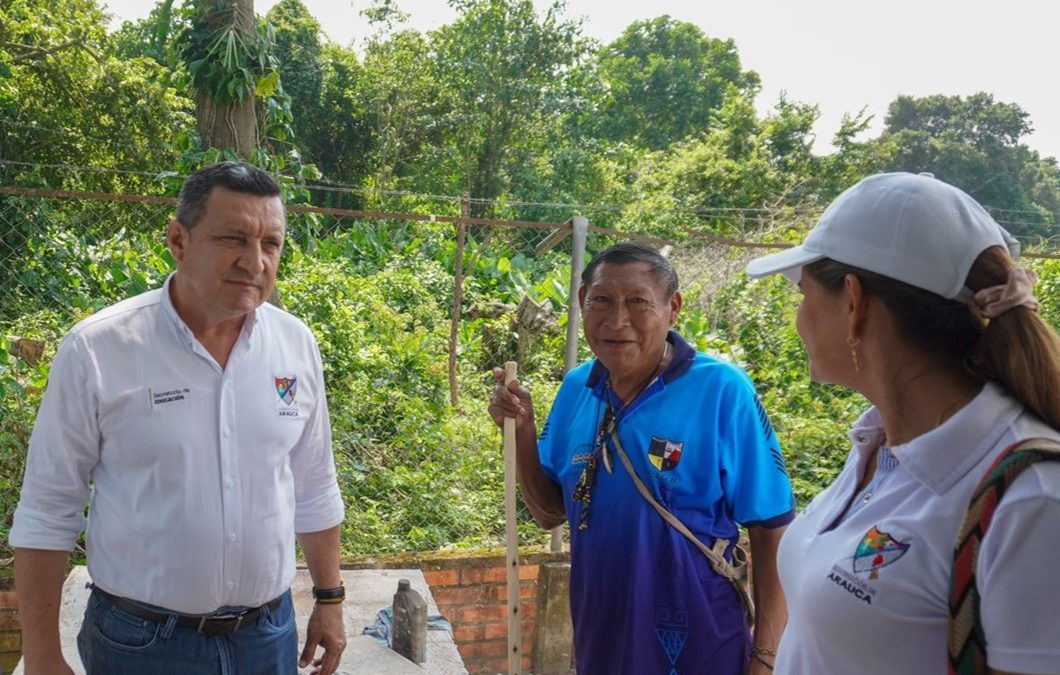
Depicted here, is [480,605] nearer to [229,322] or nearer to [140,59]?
[229,322]

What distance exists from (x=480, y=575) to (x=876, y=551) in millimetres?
3562

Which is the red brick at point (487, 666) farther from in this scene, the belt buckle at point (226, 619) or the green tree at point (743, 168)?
the green tree at point (743, 168)

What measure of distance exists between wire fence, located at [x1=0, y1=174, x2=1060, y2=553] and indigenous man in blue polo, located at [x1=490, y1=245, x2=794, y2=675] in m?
2.13

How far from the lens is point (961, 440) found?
1246 mm

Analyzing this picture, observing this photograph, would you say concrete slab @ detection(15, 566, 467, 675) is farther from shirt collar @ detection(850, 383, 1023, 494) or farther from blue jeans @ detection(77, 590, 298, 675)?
shirt collar @ detection(850, 383, 1023, 494)

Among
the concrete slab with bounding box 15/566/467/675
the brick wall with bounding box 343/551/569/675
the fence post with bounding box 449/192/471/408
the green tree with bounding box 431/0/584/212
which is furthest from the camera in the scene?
the green tree with bounding box 431/0/584/212

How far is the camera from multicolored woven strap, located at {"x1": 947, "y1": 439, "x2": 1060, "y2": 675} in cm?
111

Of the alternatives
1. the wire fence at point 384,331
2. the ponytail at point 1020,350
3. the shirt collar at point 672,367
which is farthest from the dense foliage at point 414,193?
the ponytail at point 1020,350

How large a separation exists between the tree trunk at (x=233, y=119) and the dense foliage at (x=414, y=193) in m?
0.05

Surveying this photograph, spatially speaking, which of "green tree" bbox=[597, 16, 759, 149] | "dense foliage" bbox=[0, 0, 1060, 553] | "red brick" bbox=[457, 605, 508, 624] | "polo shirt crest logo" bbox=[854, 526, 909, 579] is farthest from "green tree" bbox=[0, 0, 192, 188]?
"green tree" bbox=[597, 16, 759, 149]

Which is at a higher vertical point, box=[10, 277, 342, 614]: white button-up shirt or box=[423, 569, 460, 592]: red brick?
box=[10, 277, 342, 614]: white button-up shirt

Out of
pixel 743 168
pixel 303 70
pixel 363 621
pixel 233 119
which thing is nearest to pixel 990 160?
pixel 743 168

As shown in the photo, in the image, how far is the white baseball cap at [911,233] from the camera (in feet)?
4.14

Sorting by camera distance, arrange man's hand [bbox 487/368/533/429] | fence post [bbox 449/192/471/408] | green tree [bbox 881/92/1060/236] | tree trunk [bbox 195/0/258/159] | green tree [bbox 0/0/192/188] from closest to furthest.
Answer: man's hand [bbox 487/368/533/429], fence post [bbox 449/192/471/408], tree trunk [bbox 195/0/258/159], green tree [bbox 0/0/192/188], green tree [bbox 881/92/1060/236]
